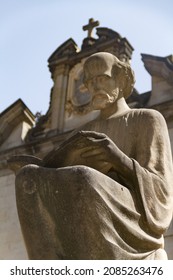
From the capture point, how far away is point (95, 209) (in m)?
2.95

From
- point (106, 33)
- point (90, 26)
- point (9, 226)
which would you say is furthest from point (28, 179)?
point (90, 26)

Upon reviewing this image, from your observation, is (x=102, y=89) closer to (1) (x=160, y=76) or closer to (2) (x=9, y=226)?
(1) (x=160, y=76)

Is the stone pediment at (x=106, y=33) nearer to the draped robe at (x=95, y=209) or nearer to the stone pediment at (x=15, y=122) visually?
the stone pediment at (x=15, y=122)

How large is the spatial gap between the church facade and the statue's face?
595 centimetres

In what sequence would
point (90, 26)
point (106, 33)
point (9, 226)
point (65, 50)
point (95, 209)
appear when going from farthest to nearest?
point (65, 50) → point (90, 26) → point (106, 33) → point (9, 226) → point (95, 209)

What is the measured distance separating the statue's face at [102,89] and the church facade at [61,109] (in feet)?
19.5

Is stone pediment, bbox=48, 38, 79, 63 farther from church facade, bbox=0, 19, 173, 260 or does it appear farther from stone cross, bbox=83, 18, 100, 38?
stone cross, bbox=83, 18, 100, 38

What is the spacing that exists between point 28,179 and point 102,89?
0.87 m

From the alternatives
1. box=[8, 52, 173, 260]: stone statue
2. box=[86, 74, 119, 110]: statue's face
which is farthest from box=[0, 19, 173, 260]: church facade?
box=[8, 52, 173, 260]: stone statue

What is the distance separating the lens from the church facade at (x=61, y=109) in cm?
1054

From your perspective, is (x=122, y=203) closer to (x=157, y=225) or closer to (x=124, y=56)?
(x=157, y=225)

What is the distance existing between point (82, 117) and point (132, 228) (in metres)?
8.78
